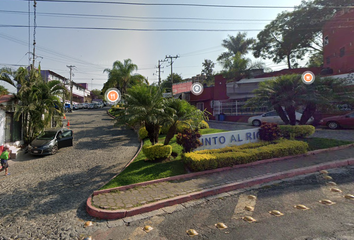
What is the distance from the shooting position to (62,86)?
1404 centimetres

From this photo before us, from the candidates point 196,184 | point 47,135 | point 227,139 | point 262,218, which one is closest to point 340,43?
point 227,139

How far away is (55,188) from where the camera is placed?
6.86m

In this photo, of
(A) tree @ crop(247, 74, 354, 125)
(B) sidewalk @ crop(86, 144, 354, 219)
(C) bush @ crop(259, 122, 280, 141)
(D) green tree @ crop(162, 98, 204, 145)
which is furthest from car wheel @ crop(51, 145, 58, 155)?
(A) tree @ crop(247, 74, 354, 125)

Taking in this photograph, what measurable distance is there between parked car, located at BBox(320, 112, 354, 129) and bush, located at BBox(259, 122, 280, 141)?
302 inches

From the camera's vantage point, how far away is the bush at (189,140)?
26.3 feet

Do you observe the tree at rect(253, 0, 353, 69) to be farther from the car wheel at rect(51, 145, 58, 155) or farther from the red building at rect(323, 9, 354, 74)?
the car wheel at rect(51, 145, 58, 155)

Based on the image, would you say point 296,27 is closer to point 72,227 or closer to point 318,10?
point 318,10

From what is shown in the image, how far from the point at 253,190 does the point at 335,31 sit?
2431 centimetres

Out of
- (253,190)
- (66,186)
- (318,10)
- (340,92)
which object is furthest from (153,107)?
(318,10)

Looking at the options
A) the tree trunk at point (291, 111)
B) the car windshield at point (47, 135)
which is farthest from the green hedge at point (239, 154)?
the car windshield at point (47, 135)

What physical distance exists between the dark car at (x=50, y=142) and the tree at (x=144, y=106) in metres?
6.21

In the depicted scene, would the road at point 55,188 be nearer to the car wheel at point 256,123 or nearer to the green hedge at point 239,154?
the green hedge at point 239,154

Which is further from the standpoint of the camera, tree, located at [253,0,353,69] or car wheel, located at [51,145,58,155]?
tree, located at [253,0,353,69]

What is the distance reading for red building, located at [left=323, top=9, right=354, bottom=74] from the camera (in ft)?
65.6
